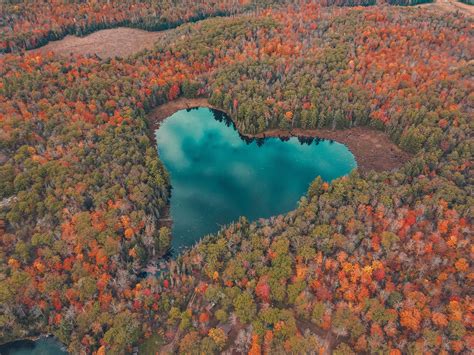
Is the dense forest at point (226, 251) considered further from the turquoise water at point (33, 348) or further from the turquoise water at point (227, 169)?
the turquoise water at point (227, 169)

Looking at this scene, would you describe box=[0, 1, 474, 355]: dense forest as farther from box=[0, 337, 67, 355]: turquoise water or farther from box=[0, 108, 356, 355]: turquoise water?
box=[0, 108, 356, 355]: turquoise water

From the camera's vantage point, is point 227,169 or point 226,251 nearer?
point 226,251

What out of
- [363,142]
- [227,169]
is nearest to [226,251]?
[227,169]

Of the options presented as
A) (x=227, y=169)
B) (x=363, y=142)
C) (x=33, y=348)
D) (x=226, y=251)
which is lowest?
(x=33, y=348)

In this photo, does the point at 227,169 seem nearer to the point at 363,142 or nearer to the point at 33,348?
the point at 363,142

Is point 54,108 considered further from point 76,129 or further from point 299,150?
point 299,150

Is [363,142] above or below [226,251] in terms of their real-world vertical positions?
below

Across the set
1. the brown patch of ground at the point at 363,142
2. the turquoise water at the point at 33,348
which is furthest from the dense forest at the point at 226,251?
the brown patch of ground at the point at 363,142
